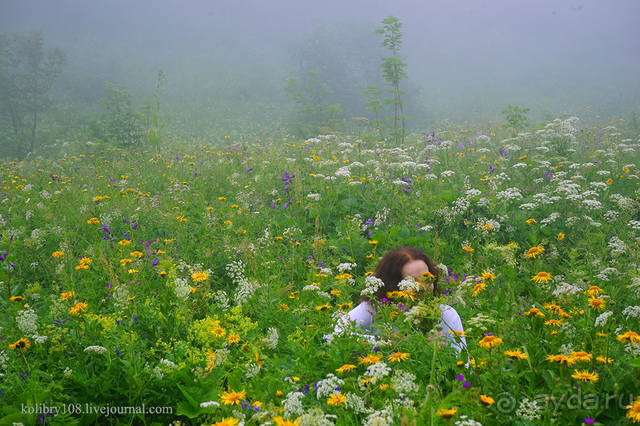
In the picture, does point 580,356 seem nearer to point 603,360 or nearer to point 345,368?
point 603,360

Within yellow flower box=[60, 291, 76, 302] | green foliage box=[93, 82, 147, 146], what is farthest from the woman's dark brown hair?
green foliage box=[93, 82, 147, 146]

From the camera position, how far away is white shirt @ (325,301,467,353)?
2.22 metres

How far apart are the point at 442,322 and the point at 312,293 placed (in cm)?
112

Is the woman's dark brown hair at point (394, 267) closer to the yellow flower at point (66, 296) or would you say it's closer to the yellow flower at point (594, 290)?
the yellow flower at point (594, 290)

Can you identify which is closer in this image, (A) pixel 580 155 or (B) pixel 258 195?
(B) pixel 258 195

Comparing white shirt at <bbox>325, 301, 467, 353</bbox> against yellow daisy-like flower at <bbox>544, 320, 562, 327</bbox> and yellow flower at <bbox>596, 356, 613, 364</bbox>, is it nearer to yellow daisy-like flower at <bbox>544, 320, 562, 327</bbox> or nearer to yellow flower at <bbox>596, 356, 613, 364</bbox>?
yellow daisy-like flower at <bbox>544, 320, 562, 327</bbox>

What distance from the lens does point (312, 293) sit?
3.44 metres

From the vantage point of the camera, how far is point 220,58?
33906mm

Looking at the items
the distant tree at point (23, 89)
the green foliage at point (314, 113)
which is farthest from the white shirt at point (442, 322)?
the distant tree at point (23, 89)

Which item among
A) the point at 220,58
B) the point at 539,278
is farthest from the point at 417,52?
the point at 539,278

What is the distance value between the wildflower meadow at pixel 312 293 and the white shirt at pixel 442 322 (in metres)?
0.07

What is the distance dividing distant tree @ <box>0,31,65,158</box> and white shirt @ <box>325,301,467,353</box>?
58.4 feet

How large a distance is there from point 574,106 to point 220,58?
2697 cm

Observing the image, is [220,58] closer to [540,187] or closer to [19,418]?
[540,187]
